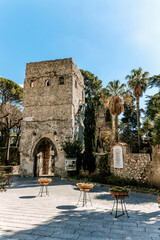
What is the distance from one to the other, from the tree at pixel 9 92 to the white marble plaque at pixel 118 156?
2257 cm

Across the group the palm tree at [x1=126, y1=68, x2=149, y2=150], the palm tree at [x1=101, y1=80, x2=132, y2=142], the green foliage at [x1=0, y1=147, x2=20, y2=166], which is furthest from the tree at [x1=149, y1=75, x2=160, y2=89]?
the green foliage at [x1=0, y1=147, x2=20, y2=166]

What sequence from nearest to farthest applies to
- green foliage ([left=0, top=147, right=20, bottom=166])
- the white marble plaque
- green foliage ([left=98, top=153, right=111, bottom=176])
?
1. the white marble plaque
2. green foliage ([left=98, top=153, right=111, bottom=176])
3. green foliage ([left=0, top=147, right=20, bottom=166])

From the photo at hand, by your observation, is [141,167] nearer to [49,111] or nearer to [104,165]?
[104,165]

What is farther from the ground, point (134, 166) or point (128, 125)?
point (128, 125)

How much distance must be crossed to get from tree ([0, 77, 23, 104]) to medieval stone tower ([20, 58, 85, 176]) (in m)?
11.1

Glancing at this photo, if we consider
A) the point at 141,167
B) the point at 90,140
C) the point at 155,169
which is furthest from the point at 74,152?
the point at 155,169

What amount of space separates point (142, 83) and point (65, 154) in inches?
477

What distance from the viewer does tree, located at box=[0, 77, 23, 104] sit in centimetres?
2878

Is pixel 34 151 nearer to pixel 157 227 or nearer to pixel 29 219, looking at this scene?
pixel 29 219

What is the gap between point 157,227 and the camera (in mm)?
4773

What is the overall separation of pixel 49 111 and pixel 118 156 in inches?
355

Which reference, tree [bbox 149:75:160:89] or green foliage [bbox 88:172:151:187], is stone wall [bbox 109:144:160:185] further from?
tree [bbox 149:75:160:89]

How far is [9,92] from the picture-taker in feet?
Answer: 96.2

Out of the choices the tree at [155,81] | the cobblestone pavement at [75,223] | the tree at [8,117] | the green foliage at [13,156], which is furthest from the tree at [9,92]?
the cobblestone pavement at [75,223]
